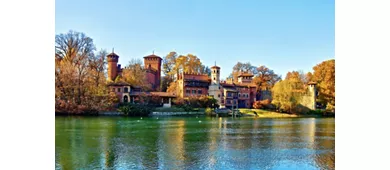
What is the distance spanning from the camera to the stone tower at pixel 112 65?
18.2 metres

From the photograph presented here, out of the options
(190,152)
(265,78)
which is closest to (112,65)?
(265,78)

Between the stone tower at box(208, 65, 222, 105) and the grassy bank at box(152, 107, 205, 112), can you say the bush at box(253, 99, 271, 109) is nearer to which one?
the stone tower at box(208, 65, 222, 105)

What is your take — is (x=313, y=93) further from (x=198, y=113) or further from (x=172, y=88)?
(x=172, y=88)

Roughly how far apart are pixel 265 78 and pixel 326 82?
4.41 metres

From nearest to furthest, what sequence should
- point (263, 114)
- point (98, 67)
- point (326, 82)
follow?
point (326, 82)
point (263, 114)
point (98, 67)

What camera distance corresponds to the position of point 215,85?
1831 centimetres

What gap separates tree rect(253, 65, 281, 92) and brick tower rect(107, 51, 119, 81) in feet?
25.7

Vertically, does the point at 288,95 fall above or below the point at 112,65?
below

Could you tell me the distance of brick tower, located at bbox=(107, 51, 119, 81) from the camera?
59.6ft

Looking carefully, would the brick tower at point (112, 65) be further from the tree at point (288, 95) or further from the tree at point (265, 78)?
the tree at point (288, 95)

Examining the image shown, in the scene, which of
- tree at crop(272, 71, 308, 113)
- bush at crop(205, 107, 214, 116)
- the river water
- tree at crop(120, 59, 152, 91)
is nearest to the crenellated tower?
tree at crop(120, 59, 152, 91)
